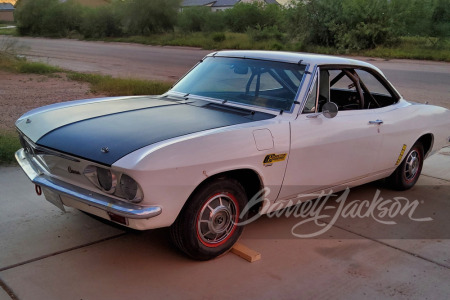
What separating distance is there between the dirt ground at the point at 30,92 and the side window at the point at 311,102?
17.9ft

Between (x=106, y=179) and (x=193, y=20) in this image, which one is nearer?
(x=106, y=179)

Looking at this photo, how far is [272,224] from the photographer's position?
4645 millimetres

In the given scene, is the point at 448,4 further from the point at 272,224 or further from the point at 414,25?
the point at 272,224

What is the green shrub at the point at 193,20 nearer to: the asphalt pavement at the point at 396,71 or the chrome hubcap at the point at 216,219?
the asphalt pavement at the point at 396,71

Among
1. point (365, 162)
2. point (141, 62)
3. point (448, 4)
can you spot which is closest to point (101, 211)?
point (365, 162)

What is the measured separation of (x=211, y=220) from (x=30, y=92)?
1001 centimetres

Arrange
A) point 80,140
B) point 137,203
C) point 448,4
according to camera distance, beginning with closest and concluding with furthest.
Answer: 1. point 137,203
2. point 80,140
3. point 448,4

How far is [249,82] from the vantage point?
4691mm

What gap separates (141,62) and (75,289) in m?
19.7

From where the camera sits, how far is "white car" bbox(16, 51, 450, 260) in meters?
3.34

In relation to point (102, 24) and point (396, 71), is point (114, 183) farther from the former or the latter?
point (102, 24)

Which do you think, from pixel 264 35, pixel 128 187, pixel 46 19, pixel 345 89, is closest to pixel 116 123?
pixel 128 187

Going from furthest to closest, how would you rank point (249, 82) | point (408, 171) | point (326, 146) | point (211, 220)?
point (408, 171), point (249, 82), point (326, 146), point (211, 220)

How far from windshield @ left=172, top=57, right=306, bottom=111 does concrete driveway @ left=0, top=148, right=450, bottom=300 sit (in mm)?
1186
